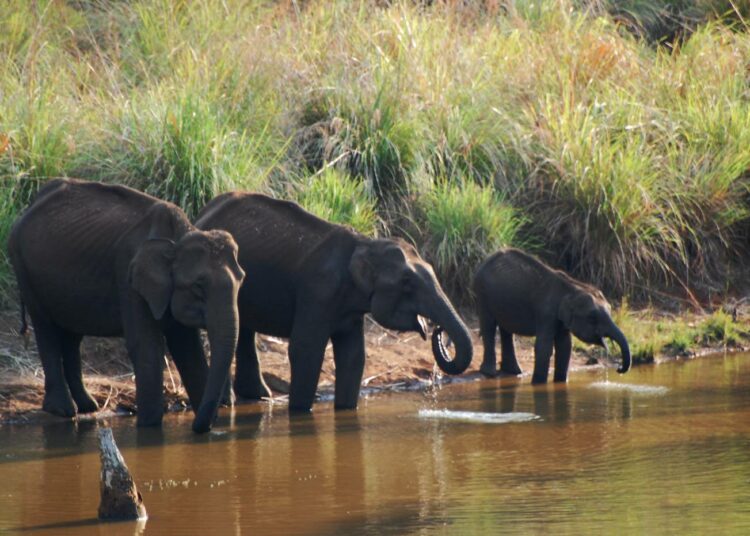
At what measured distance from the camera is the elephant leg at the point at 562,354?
1315cm

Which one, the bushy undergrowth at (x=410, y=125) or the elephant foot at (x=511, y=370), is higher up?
the bushy undergrowth at (x=410, y=125)

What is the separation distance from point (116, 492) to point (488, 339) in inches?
256

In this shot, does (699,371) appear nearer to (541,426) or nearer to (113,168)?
(541,426)

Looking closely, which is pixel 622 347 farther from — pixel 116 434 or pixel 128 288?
pixel 116 434

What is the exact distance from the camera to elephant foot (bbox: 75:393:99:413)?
37.2ft

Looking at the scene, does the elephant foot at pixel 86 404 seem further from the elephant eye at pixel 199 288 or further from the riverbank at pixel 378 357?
the elephant eye at pixel 199 288

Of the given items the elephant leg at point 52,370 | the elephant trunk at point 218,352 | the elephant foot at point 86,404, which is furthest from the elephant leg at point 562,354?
the elephant leg at point 52,370

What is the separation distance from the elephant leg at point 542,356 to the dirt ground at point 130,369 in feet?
2.15

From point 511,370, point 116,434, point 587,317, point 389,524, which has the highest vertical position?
point 587,317

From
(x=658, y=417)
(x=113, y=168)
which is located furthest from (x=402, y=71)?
(x=658, y=417)

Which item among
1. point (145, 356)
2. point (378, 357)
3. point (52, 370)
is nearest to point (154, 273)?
point (145, 356)

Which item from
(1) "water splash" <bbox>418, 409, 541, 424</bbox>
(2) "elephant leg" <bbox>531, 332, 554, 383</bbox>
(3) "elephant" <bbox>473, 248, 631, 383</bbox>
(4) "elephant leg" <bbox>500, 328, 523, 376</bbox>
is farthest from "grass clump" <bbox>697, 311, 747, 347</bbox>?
(1) "water splash" <bbox>418, 409, 541, 424</bbox>

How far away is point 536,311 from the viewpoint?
13.6 metres

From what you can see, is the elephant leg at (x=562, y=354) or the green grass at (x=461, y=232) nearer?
the elephant leg at (x=562, y=354)
